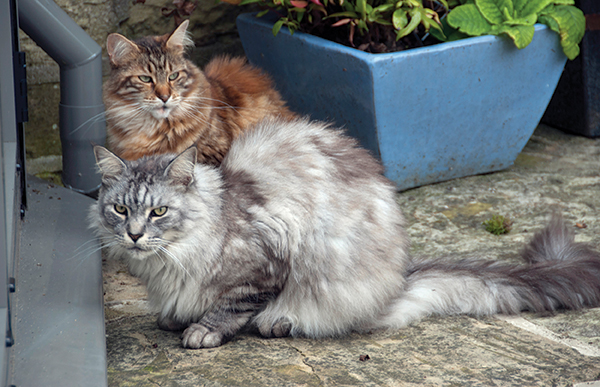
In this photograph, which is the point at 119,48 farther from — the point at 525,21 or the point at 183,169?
the point at 525,21

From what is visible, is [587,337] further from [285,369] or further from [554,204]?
[554,204]

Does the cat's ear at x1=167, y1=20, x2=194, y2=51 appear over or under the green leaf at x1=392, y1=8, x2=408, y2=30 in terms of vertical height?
under

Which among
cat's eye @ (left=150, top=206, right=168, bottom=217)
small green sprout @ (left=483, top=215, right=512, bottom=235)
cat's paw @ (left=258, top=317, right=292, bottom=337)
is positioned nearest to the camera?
cat's eye @ (left=150, top=206, right=168, bottom=217)

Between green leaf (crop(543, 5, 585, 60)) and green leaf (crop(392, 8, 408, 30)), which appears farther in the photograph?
green leaf (crop(543, 5, 585, 60))

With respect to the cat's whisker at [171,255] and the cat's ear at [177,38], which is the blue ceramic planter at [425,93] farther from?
the cat's whisker at [171,255]

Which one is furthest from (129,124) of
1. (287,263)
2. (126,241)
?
(287,263)

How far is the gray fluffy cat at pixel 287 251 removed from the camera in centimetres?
206

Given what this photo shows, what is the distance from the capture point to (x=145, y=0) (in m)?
3.76

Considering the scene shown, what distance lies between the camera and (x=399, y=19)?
130 inches

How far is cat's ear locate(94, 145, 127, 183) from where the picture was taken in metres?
2.06

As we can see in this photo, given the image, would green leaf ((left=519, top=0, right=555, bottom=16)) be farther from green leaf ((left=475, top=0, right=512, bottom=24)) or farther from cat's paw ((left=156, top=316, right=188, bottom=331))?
cat's paw ((left=156, top=316, right=188, bottom=331))

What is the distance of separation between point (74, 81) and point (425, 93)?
1857 mm

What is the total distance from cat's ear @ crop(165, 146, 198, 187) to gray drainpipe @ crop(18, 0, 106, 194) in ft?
3.76

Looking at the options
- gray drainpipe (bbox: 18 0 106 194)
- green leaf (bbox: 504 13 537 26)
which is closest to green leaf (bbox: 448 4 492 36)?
green leaf (bbox: 504 13 537 26)
